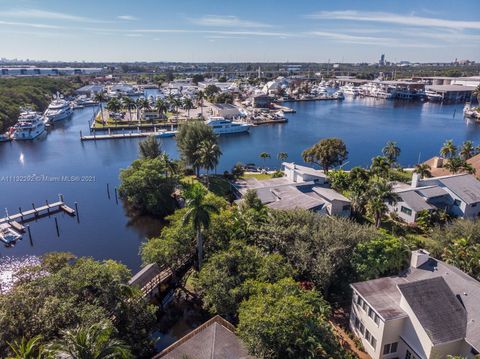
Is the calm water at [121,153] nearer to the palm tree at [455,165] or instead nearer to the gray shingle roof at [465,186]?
the palm tree at [455,165]

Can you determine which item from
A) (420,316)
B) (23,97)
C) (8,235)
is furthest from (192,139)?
(23,97)

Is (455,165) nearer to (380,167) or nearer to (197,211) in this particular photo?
(380,167)

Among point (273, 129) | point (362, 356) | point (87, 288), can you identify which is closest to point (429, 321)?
point (362, 356)

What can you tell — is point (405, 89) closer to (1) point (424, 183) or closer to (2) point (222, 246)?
(1) point (424, 183)

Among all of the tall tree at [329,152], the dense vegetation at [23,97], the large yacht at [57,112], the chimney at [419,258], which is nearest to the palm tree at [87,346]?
the chimney at [419,258]

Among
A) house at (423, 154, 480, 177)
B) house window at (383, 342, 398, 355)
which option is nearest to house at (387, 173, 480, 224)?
house at (423, 154, 480, 177)

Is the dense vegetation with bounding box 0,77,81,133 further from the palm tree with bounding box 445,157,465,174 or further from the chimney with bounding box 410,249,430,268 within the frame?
the palm tree with bounding box 445,157,465,174
